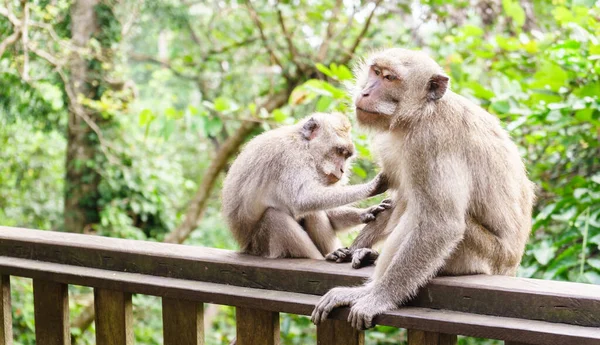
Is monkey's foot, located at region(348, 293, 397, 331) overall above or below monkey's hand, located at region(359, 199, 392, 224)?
below

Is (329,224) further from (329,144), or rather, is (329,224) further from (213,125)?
(213,125)

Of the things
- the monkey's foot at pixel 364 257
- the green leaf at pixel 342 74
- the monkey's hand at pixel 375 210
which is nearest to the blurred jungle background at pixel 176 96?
the green leaf at pixel 342 74

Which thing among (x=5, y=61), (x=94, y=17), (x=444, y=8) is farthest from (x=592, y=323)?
(x=94, y=17)

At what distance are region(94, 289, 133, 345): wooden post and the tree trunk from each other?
6090 mm

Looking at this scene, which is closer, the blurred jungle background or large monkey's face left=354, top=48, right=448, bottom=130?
large monkey's face left=354, top=48, right=448, bottom=130

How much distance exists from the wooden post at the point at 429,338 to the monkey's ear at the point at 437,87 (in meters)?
0.87

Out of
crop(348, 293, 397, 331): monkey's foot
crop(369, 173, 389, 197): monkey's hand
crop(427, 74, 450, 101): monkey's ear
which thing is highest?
crop(427, 74, 450, 101): monkey's ear

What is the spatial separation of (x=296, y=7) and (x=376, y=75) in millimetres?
5305

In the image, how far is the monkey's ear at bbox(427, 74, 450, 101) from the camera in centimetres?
225

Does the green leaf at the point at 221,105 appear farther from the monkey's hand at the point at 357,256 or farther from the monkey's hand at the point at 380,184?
the monkey's hand at the point at 357,256

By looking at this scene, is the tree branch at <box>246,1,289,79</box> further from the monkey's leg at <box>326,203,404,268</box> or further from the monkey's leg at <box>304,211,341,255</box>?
the monkey's leg at <box>326,203,404,268</box>

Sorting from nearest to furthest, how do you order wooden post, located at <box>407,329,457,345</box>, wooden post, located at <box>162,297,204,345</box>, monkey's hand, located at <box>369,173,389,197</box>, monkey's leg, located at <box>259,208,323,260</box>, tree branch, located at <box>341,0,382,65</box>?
1. wooden post, located at <box>407,329,457,345</box>
2. wooden post, located at <box>162,297,204,345</box>
3. monkey's hand, located at <box>369,173,389,197</box>
4. monkey's leg, located at <box>259,208,323,260</box>
5. tree branch, located at <box>341,0,382,65</box>

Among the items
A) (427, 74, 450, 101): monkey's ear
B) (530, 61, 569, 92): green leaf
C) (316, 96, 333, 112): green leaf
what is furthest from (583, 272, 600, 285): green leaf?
(316, 96, 333, 112): green leaf

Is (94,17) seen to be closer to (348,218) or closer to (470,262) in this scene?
(348,218)
